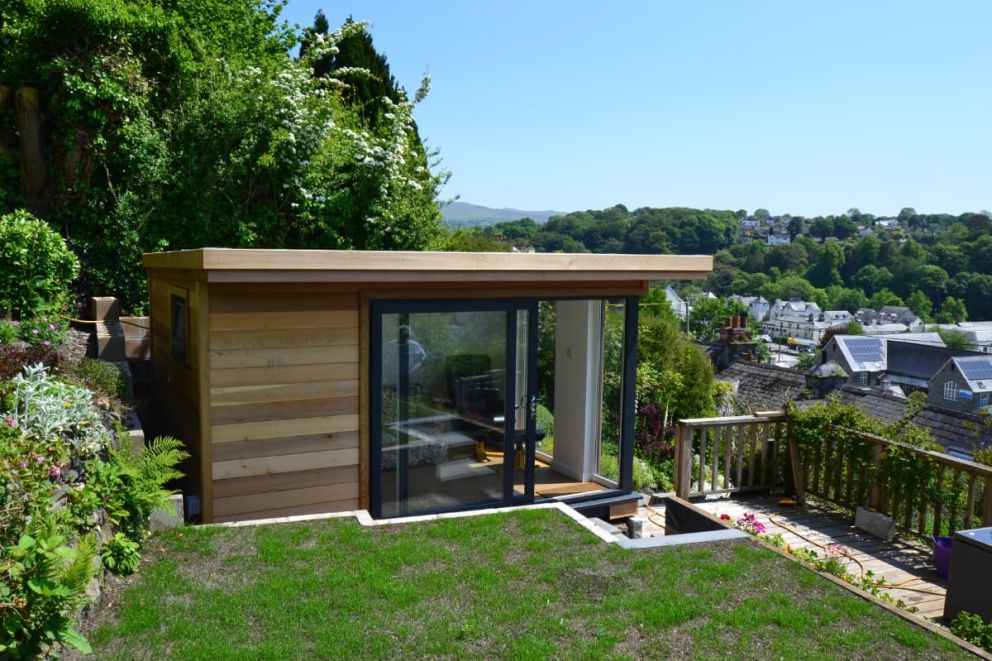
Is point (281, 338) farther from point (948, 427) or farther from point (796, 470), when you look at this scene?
A: point (948, 427)

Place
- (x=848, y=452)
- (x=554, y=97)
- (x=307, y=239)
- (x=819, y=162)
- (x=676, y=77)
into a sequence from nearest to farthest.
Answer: (x=848, y=452), (x=307, y=239), (x=676, y=77), (x=554, y=97), (x=819, y=162)

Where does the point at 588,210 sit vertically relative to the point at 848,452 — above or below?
above

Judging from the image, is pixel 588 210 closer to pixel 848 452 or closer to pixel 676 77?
pixel 676 77

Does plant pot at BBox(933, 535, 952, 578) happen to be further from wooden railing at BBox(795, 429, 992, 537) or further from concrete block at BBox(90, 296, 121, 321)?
concrete block at BBox(90, 296, 121, 321)

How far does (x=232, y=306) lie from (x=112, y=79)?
248 inches

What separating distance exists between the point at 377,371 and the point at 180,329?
1.83 meters

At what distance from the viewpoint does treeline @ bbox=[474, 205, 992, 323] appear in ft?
226

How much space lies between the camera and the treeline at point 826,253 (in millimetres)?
68938

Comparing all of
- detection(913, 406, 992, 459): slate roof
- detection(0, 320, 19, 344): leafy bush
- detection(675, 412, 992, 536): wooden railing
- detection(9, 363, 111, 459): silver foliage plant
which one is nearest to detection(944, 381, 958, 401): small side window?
detection(913, 406, 992, 459): slate roof

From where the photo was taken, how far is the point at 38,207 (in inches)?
376

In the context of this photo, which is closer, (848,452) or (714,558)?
(714,558)

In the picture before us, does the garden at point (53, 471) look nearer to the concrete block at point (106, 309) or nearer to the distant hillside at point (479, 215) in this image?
the concrete block at point (106, 309)

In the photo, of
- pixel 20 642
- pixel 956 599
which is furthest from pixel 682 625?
pixel 20 642

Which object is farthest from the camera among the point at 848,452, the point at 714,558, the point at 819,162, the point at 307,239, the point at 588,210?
the point at 588,210
